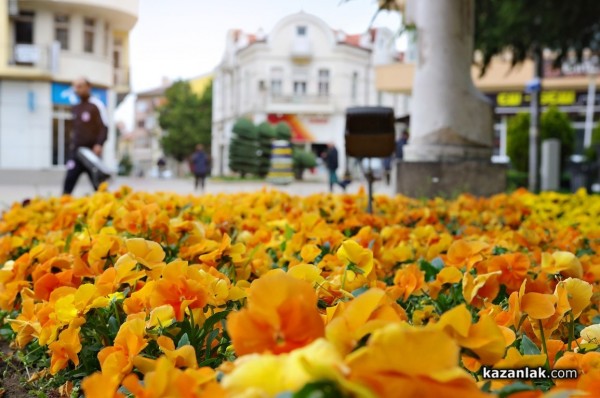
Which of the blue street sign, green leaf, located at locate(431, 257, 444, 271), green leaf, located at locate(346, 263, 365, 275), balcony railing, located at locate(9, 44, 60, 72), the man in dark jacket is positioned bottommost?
green leaf, located at locate(431, 257, 444, 271)

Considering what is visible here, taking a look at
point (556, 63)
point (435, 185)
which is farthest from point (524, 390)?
point (556, 63)

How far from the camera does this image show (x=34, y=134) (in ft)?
105

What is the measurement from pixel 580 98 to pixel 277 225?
36.8 metres

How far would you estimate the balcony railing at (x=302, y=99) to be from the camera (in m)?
52.9

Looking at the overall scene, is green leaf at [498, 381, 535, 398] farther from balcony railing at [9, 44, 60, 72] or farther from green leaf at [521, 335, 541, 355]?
balcony railing at [9, 44, 60, 72]

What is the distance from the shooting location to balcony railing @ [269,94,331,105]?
52.9 m

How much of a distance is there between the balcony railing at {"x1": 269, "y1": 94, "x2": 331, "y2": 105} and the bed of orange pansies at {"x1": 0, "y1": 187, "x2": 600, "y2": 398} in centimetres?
4969

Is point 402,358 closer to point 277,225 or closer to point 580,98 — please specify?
point 277,225

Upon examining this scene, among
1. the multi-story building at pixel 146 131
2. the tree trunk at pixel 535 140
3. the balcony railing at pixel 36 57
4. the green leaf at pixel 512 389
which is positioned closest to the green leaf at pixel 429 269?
the green leaf at pixel 512 389

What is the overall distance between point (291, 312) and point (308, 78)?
179 feet

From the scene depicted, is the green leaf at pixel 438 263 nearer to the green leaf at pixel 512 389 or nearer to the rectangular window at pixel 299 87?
the green leaf at pixel 512 389

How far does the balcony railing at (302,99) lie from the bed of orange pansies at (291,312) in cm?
4969

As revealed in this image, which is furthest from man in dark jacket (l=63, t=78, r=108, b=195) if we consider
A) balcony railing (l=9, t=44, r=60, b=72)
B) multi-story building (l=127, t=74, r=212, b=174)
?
multi-story building (l=127, t=74, r=212, b=174)

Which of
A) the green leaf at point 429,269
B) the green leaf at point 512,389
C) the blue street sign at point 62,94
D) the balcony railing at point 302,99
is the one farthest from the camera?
the balcony railing at point 302,99
